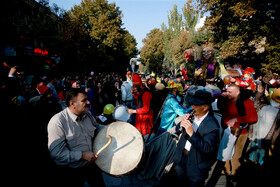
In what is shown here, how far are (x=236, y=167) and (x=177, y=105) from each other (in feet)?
6.35

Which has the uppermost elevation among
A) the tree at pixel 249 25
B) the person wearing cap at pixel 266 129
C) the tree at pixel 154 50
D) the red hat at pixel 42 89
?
the tree at pixel 154 50

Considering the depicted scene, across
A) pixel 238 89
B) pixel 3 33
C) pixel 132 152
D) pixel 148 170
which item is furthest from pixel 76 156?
pixel 3 33

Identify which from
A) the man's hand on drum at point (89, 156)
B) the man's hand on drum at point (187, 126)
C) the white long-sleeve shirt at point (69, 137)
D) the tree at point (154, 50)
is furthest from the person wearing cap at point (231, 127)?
the tree at point (154, 50)

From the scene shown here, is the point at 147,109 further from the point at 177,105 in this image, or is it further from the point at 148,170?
the point at 148,170

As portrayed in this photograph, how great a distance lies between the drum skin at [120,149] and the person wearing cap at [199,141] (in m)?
0.69

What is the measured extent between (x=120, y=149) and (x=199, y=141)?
3.55ft

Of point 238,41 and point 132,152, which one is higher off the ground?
point 238,41

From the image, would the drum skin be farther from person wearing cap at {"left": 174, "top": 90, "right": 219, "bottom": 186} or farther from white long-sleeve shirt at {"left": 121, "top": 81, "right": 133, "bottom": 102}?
white long-sleeve shirt at {"left": 121, "top": 81, "right": 133, "bottom": 102}

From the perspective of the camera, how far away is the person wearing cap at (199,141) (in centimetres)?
209

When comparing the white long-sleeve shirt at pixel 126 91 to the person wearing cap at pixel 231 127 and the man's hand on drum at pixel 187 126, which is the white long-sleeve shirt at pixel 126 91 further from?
the man's hand on drum at pixel 187 126

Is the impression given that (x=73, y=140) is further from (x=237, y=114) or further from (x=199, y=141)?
(x=237, y=114)

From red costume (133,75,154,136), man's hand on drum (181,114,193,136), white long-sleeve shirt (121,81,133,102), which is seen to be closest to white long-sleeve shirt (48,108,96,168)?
man's hand on drum (181,114,193,136)

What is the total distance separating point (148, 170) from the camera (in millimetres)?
3301

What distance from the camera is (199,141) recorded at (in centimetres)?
206
